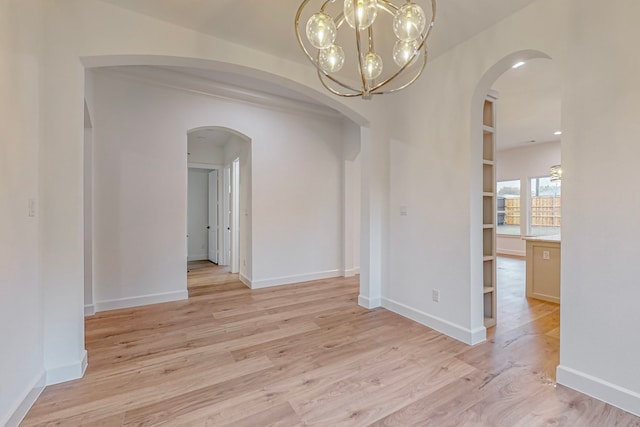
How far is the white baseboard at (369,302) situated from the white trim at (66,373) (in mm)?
2718

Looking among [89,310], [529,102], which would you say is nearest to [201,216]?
[89,310]

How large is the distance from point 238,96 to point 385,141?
2.25m

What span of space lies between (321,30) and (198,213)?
6775 mm

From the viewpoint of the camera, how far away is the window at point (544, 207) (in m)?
7.29

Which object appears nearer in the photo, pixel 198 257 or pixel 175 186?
pixel 175 186

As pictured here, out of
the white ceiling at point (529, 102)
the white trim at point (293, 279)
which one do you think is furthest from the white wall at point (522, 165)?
the white trim at point (293, 279)

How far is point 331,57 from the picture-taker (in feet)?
5.79

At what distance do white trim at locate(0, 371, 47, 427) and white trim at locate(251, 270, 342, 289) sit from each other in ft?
8.49

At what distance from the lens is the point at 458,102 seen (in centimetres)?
264

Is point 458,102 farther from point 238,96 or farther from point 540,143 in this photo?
point 540,143

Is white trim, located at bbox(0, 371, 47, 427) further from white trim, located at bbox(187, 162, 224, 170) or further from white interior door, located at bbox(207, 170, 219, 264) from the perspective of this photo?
white interior door, located at bbox(207, 170, 219, 264)

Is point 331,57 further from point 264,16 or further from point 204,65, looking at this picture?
point 204,65

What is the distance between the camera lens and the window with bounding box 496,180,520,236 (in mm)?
8023

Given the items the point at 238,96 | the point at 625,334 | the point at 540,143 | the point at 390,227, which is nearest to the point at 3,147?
the point at 238,96
